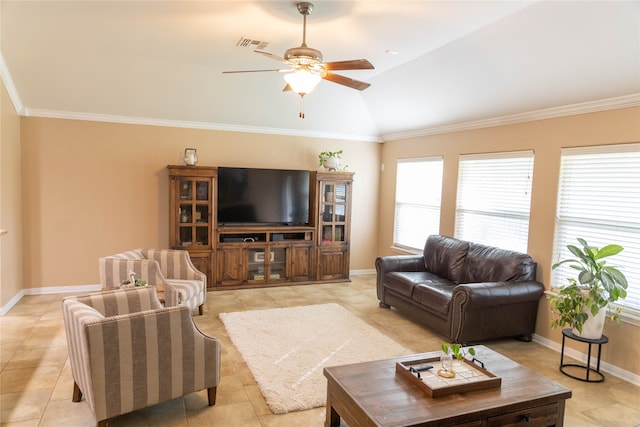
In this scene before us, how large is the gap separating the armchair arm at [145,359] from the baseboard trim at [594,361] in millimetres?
3463

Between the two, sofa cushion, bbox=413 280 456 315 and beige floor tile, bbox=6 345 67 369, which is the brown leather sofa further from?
beige floor tile, bbox=6 345 67 369

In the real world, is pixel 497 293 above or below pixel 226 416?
above

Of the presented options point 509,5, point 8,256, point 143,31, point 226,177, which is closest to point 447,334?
point 509,5

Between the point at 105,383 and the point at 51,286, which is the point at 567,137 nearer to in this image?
the point at 105,383

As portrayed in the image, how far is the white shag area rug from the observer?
318 cm

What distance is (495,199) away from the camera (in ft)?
16.7

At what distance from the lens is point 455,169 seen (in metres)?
5.73

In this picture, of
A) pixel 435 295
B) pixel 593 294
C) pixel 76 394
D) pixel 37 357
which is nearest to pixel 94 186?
pixel 37 357

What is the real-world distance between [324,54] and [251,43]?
0.81 meters

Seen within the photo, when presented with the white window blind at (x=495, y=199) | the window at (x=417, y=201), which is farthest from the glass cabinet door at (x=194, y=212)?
the white window blind at (x=495, y=199)

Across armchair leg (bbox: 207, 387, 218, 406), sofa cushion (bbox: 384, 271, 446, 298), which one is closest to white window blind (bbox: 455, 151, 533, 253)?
sofa cushion (bbox: 384, 271, 446, 298)

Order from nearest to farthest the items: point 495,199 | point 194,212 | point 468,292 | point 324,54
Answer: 1. point 468,292
2. point 324,54
3. point 495,199
4. point 194,212

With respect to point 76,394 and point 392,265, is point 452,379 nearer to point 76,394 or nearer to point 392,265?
point 76,394

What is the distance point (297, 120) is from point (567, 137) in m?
3.80
